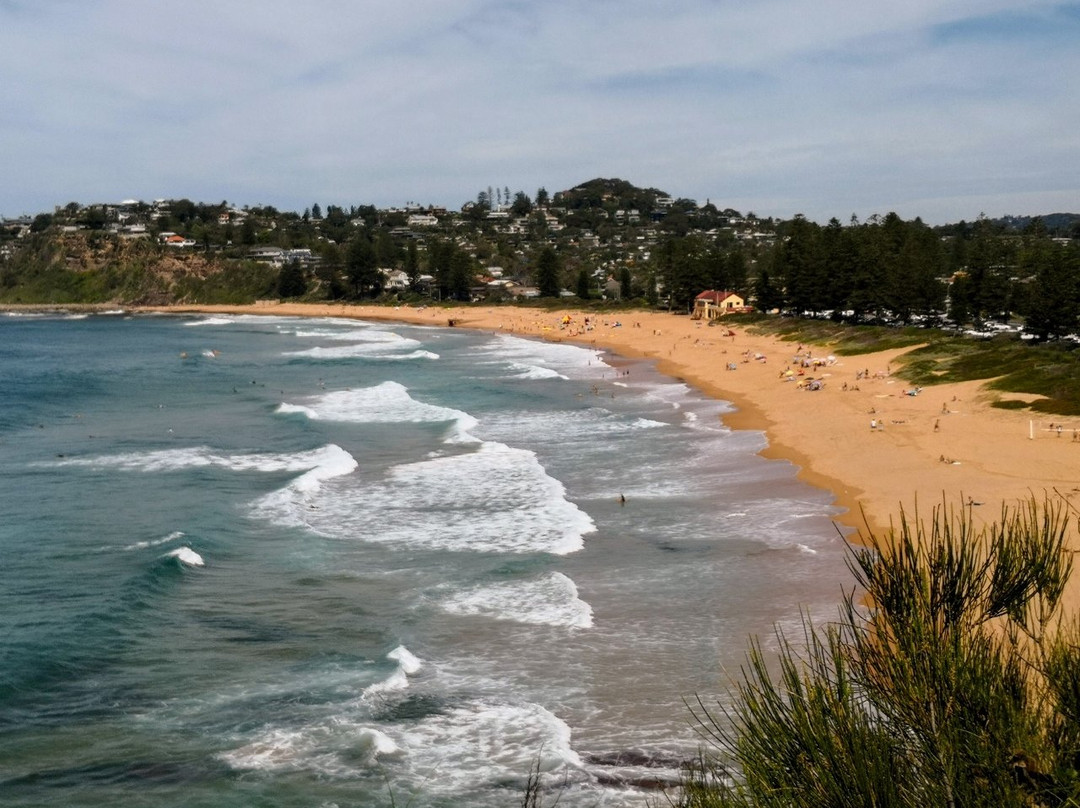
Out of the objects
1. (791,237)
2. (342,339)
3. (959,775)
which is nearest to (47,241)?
(342,339)

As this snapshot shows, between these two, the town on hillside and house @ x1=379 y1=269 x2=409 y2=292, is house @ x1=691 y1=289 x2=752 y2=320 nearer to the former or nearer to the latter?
the town on hillside

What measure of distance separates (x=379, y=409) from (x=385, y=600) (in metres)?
27.0

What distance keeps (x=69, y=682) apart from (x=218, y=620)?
10.1 feet

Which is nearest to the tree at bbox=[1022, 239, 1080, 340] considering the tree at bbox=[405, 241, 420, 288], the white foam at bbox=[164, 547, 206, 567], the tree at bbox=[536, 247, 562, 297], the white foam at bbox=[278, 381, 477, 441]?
the white foam at bbox=[278, 381, 477, 441]

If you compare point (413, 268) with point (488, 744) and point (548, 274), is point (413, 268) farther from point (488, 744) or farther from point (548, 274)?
point (488, 744)

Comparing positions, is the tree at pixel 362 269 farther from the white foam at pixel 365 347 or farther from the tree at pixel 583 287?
the white foam at pixel 365 347

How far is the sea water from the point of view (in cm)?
1320

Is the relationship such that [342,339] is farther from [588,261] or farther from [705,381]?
[588,261]

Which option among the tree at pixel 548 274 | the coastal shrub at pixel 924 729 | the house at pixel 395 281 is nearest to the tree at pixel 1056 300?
the coastal shrub at pixel 924 729

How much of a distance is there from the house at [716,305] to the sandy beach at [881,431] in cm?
2250

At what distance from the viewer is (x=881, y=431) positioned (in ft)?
108

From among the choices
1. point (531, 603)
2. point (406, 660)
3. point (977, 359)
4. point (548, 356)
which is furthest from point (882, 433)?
point (548, 356)

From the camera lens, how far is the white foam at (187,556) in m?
21.8

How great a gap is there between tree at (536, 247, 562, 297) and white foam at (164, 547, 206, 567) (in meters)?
105
